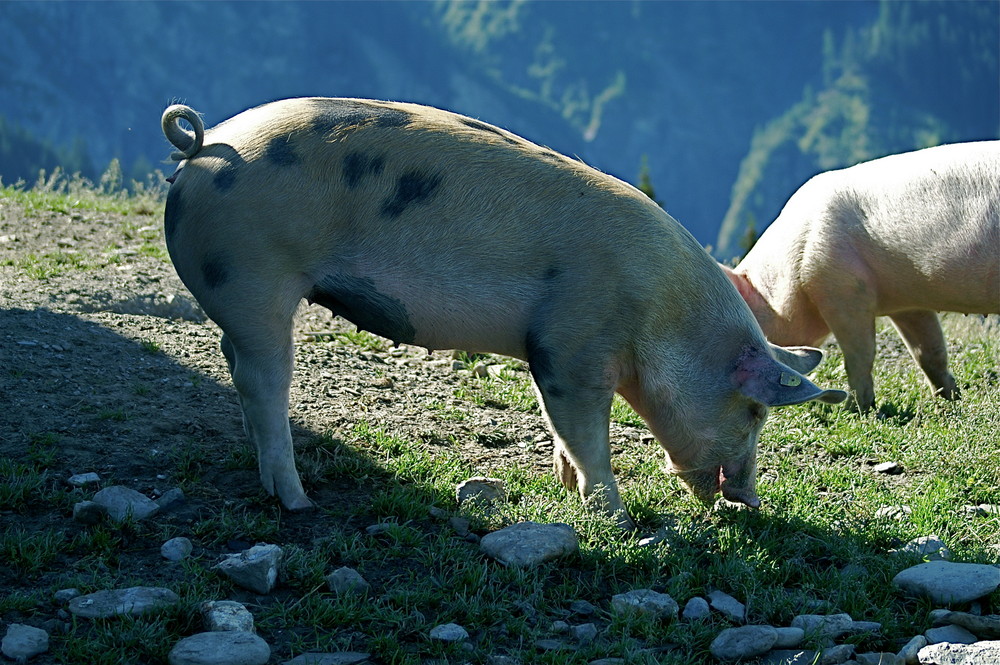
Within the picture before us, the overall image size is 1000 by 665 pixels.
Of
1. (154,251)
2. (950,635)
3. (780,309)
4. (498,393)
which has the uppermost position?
(780,309)

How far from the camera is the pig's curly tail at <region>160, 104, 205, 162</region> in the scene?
163 inches

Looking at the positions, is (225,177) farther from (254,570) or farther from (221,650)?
(221,650)

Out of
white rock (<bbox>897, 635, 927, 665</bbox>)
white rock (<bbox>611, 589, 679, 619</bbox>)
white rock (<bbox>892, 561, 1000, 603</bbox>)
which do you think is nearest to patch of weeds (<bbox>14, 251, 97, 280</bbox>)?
white rock (<bbox>611, 589, 679, 619</bbox>)

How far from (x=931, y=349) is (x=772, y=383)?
287cm

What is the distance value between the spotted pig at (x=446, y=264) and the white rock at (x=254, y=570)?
0.65 m

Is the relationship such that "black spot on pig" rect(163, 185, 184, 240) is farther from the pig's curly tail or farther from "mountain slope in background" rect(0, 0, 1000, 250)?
"mountain slope in background" rect(0, 0, 1000, 250)

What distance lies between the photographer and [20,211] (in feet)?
30.3

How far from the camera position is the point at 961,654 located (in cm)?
330

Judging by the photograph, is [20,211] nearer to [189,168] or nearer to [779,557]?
[189,168]

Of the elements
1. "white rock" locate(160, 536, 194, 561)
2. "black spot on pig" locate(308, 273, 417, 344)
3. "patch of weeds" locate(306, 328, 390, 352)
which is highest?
"black spot on pig" locate(308, 273, 417, 344)

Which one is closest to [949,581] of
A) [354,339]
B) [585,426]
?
[585,426]

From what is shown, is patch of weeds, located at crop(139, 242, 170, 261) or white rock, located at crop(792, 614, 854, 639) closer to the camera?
white rock, located at crop(792, 614, 854, 639)

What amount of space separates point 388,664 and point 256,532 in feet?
3.19

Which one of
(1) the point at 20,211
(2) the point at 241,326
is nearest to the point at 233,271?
(2) the point at 241,326
